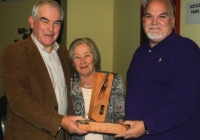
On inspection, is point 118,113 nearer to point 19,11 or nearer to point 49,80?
point 49,80

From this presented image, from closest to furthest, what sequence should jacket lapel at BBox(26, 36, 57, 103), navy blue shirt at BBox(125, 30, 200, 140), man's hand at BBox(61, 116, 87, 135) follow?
navy blue shirt at BBox(125, 30, 200, 140) < man's hand at BBox(61, 116, 87, 135) < jacket lapel at BBox(26, 36, 57, 103)

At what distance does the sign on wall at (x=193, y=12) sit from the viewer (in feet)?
5.77

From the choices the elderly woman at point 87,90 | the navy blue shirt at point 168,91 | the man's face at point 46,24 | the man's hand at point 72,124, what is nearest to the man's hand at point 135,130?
the navy blue shirt at point 168,91

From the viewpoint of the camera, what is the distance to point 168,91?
151 centimetres

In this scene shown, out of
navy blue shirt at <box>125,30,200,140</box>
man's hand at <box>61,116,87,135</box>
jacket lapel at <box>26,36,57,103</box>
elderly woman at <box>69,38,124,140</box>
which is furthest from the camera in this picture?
elderly woman at <box>69,38,124,140</box>

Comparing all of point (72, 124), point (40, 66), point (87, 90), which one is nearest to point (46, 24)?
point (40, 66)

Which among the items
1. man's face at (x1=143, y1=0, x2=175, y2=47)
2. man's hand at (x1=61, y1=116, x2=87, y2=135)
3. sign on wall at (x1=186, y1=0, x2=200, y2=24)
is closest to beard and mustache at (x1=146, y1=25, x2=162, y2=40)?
man's face at (x1=143, y1=0, x2=175, y2=47)

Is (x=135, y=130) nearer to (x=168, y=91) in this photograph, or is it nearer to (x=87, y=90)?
(x=168, y=91)

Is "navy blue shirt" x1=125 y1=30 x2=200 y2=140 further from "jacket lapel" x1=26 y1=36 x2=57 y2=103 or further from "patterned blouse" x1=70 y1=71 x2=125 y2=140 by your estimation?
"jacket lapel" x1=26 y1=36 x2=57 y2=103

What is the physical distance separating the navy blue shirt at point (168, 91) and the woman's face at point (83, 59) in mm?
338

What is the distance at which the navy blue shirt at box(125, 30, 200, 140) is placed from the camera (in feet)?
4.54

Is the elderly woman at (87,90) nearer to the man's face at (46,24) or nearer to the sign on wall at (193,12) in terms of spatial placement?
the man's face at (46,24)

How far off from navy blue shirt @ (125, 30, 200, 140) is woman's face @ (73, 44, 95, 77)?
338mm

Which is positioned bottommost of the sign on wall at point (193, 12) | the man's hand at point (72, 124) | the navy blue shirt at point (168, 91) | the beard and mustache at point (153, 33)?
the man's hand at point (72, 124)
